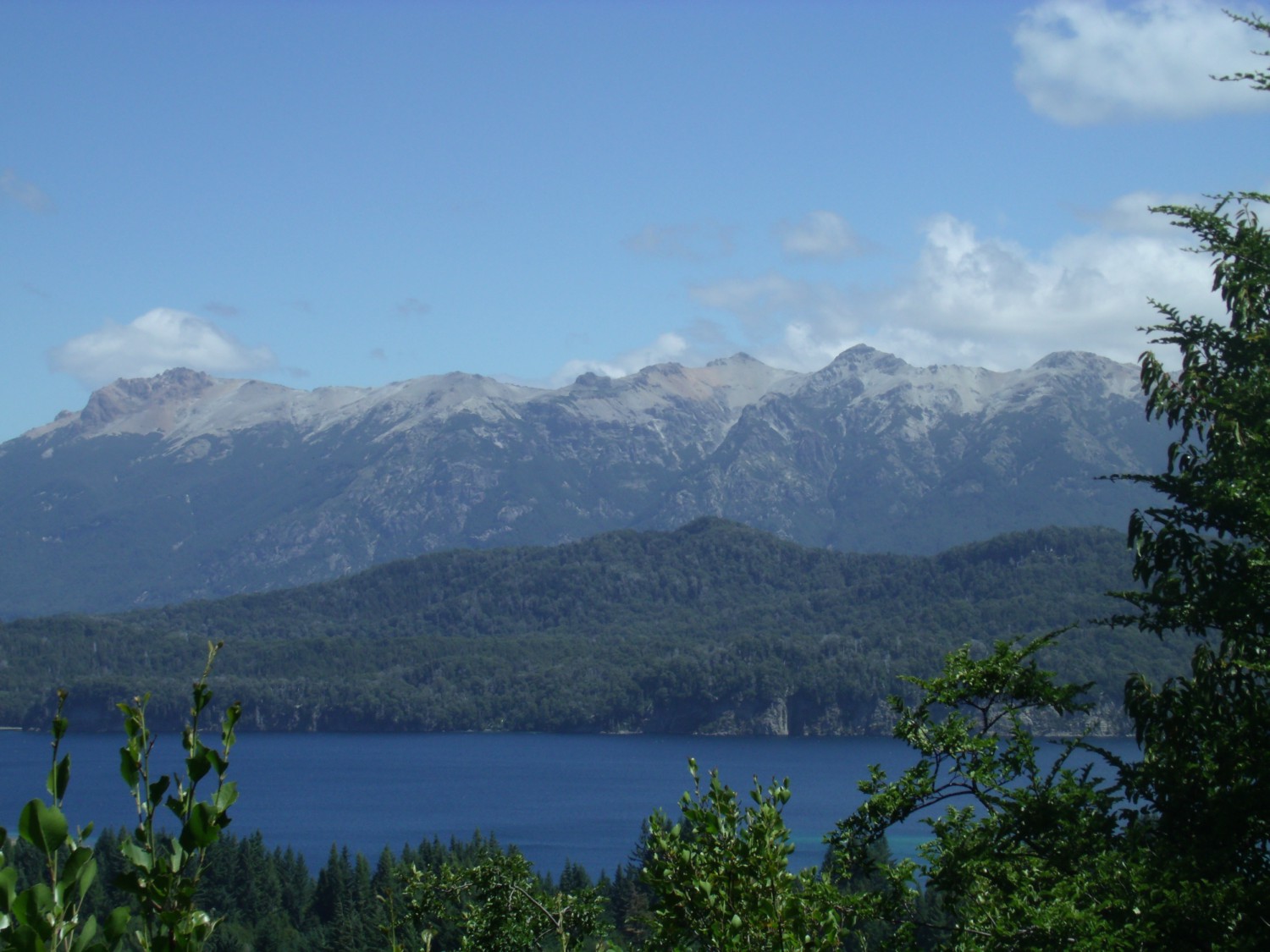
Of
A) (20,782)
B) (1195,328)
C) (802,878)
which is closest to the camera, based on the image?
(802,878)

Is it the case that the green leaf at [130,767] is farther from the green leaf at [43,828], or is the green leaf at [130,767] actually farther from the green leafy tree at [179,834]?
the green leaf at [43,828]

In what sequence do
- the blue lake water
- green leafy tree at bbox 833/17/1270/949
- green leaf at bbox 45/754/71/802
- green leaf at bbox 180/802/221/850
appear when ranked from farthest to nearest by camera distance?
1. the blue lake water
2. green leafy tree at bbox 833/17/1270/949
3. green leaf at bbox 180/802/221/850
4. green leaf at bbox 45/754/71/802

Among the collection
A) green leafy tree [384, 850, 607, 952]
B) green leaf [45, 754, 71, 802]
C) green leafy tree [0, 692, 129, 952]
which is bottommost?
green leafy tree [384, 850, 607, 952]

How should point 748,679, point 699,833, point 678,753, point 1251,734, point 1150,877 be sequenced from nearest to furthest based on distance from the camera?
point 699,833 → point 1150,877 → point 1251,734 → point 678,753 → point 748,679

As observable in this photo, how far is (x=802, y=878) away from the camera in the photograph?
9.56 metres

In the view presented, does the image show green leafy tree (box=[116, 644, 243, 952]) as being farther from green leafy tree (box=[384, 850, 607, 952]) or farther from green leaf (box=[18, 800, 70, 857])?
green leafy tree (box=[384, 850, 607, 952])

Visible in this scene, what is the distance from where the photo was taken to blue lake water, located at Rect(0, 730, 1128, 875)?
94.6 metres

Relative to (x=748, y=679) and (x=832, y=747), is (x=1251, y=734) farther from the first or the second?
(x=748, y=679)

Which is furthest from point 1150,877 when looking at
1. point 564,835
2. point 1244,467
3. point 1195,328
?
point 564,835

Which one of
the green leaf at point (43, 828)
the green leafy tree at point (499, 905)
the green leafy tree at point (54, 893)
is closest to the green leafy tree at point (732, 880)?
the green leafy tree at point (54, 893)

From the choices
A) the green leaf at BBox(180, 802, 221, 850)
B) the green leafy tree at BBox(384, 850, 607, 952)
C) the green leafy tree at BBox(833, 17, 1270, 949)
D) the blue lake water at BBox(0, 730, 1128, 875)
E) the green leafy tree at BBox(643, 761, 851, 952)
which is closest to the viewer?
the green leaf at BBox(180, 802, 221, 850)

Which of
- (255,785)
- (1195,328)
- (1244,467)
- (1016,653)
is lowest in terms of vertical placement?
(255,785)

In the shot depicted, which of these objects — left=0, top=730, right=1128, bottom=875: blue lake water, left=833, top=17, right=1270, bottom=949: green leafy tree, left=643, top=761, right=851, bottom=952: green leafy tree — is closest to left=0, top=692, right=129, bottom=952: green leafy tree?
left=643, top=761, right=851, bottom=952: green leafy tree

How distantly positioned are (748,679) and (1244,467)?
573 ft
